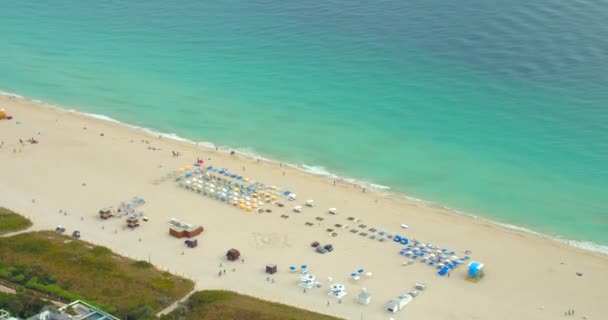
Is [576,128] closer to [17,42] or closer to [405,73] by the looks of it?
[405,73]

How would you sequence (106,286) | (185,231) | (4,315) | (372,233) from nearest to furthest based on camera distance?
1. (4,315)
2. (106,286)
3. (185,231)
4. (372,233)

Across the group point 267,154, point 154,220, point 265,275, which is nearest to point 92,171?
point 154,220

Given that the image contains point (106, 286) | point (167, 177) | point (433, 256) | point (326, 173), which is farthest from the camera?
point (326, 173)

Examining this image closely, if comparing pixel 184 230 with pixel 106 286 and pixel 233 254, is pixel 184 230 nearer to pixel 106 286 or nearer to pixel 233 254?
pixel 233 254

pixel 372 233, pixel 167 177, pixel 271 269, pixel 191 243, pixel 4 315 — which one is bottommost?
pixel 271 269

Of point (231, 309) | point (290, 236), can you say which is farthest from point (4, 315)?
point (290, 236)

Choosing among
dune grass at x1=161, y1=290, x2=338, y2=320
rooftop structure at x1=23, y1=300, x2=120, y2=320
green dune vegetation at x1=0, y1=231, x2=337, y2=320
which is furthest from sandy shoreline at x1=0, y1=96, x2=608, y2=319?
rooftop structure at x1=23, y1=300, x2=120, y2=320

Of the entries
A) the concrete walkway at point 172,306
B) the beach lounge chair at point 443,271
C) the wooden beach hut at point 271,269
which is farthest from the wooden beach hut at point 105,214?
the beach lounge chair at point 443,271

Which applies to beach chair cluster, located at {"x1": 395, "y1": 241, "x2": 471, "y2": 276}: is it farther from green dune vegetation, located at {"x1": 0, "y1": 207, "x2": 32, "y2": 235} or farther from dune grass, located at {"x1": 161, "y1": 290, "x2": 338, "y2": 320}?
green dune vegetation, located at {"x1": 0, "y1": 207, "x2": 32, "y2": 235}
